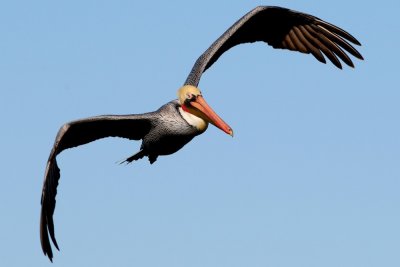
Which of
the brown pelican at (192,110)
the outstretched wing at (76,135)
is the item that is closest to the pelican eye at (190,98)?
the brown pelican at (192,110)

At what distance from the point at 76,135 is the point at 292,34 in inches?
163

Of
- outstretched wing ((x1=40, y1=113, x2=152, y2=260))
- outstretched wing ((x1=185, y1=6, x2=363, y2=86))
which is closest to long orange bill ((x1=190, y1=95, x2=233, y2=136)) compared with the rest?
outstretched wing ((x1=40, y1=113, x2=152, y2=260))

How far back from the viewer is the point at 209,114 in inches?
510

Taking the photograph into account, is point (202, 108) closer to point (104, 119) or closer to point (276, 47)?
point (104, 119)

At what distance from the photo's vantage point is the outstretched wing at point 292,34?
591 inches

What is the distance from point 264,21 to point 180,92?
262 centimetres

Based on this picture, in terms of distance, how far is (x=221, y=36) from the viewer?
576 inches

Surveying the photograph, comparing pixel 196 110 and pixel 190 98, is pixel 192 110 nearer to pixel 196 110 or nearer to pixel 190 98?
pixel 196 110

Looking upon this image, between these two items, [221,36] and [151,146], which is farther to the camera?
[221,36]

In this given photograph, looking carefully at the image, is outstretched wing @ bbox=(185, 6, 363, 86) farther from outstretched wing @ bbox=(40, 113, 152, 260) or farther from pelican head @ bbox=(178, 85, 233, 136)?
outstretched wing @ bbox=(40, 113, 152, 260)

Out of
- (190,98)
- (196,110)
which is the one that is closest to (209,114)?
(196,110)

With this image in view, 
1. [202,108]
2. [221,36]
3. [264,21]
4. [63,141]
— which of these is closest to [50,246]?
[63,141]

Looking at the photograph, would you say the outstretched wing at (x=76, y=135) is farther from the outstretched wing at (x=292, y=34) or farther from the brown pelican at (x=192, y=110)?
the outstretched wing at (x=292, y=34)

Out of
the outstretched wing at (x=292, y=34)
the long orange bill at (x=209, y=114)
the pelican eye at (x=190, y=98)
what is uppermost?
the outstretched wing at (x=292, y=34)
